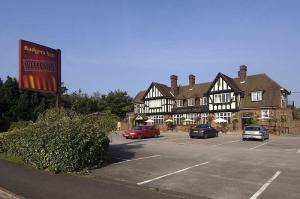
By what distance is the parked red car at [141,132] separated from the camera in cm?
3341

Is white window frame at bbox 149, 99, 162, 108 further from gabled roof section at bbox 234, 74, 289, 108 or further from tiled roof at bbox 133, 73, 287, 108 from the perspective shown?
gabled roof section at bbox 234, 74, 289, 108

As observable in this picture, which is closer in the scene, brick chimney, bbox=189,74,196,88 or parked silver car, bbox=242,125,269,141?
parked silver car, bbox=242,125,269,141

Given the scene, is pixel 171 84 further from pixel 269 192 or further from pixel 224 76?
pixel 269 192

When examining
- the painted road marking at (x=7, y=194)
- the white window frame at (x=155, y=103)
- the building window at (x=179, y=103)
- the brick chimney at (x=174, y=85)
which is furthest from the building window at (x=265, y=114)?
the painted road marking at (x=7, y=194)

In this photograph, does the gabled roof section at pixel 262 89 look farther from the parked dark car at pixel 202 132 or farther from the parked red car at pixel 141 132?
the parked red car at pixel 141 132

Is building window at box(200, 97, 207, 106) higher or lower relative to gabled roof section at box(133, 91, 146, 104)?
lower

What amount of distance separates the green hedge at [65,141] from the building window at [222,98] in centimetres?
3395

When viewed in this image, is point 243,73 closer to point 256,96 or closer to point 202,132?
point 256,96

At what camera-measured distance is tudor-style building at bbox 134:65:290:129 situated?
44.2 meters

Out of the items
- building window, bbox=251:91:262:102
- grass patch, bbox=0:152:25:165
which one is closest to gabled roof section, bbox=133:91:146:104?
building window, bbox=251:91:262:102

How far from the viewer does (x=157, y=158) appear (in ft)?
53.3

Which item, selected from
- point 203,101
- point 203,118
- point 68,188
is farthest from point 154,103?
point 68,188

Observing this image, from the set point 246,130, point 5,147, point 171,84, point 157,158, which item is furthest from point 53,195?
point 171,84

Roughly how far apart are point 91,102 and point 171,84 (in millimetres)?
16417
